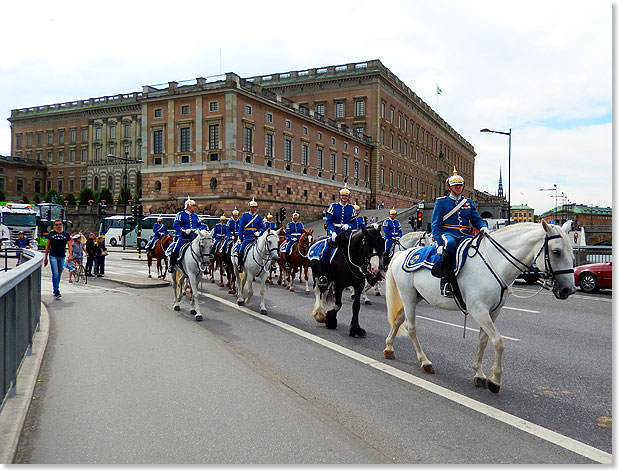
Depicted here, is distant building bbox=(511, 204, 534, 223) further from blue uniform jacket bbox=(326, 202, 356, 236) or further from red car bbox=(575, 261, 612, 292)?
blue uniform jacket bbox=(326, 202, 356, 236)

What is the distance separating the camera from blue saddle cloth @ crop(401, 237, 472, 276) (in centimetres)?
632

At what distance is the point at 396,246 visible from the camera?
54.3 ft

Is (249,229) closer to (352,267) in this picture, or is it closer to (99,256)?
(352,267)

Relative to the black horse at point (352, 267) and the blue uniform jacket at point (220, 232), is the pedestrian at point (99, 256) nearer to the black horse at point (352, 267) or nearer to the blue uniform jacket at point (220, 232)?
the blue uniform jacket at point (220, 232)

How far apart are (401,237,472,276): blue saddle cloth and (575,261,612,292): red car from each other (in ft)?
43.2

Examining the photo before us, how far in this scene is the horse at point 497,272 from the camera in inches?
221

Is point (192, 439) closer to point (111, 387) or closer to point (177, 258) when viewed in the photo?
point (111, 387)

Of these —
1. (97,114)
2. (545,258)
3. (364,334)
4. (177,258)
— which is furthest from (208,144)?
(97,114)

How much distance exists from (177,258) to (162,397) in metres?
6.61

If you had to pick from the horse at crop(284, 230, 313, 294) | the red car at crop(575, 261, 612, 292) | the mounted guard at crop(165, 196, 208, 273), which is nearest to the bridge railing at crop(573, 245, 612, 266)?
the red car at crop(575, 261, 612, 292)

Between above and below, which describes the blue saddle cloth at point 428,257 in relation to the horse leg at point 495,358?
above

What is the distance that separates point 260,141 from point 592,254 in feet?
122

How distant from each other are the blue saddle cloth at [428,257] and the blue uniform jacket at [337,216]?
9.69 ft

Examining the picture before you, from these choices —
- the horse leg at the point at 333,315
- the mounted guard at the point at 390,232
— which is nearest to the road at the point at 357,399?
the horse leg at the point at 333,315
